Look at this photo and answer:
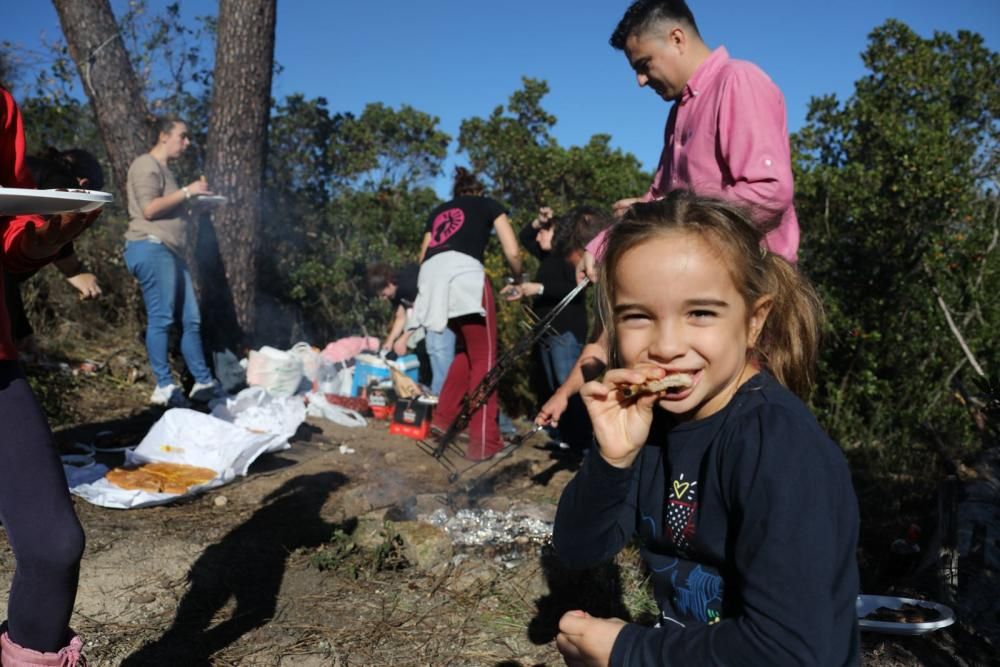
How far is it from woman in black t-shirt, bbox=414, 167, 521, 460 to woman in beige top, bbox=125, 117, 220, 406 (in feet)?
6.61

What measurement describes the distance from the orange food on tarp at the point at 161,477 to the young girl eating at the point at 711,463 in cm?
328

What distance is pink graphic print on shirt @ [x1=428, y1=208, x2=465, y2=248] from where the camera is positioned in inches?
216

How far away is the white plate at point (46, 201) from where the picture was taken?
1561mm

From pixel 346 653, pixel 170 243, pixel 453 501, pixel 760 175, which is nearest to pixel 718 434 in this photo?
pixel 760 175

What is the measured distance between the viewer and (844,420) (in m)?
4.89

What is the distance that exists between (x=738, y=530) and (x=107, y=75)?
7.60 m

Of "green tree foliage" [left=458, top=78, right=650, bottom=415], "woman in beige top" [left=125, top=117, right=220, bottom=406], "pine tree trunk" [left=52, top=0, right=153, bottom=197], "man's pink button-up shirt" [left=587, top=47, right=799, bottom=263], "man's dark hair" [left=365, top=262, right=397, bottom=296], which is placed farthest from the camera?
"green tree foliage" [left=458, top=78, right=650, bottom=415]

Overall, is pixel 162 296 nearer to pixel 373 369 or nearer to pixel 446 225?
pixel 373 369

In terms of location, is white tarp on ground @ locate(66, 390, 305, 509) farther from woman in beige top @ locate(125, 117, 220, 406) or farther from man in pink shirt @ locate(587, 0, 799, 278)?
man in pink shirt @ locate(587, 0, 799, 278)

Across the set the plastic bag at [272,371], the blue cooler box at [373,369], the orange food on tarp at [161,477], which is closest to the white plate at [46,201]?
the orange food on tarp at [161,477]

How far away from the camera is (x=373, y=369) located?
707 cm

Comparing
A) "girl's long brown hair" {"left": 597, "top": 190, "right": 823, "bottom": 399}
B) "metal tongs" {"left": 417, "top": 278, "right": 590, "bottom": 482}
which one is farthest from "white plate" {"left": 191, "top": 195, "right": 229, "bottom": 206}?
"girl's long brown hair" {"left": 597, "top": 190, "right": 823, "bottom": 399}

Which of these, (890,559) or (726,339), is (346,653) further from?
(890,559)

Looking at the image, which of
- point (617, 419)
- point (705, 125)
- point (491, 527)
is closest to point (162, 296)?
point (491, 527)
